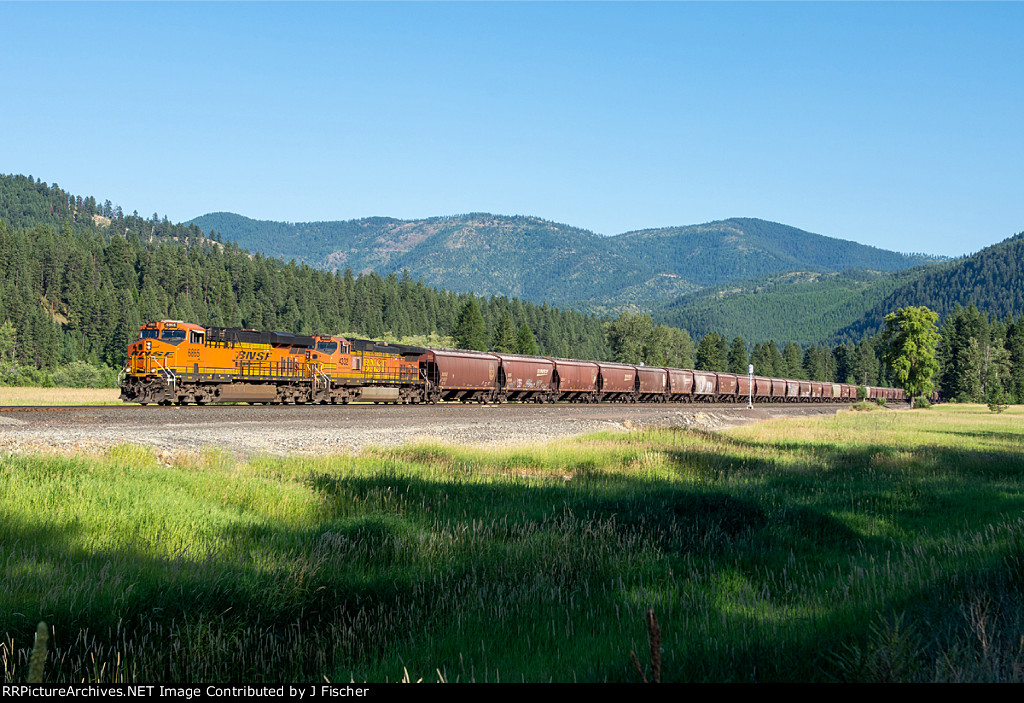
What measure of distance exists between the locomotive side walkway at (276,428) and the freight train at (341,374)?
18.4ft

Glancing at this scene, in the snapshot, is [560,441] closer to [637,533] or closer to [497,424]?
[497,424]

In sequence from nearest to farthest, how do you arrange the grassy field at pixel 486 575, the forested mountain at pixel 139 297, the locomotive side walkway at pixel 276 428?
the grassy field at pixel 486 575
the locomotive side walkway at pixel 276 428
the forested mountain at pixel 139 297

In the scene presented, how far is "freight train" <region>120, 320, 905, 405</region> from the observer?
116ft

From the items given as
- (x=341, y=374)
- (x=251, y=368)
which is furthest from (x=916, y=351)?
(x=251, y=368)

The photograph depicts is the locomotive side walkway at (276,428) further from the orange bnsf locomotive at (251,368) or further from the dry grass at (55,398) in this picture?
the dry grass at (55,398)

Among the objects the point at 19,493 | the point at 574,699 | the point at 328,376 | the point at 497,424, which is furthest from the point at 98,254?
the point at 574,699

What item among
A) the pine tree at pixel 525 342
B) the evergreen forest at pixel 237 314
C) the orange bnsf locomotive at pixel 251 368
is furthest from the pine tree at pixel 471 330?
the orange bnsf locomotive at pixel 251 368

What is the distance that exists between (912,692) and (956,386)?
160595 mm

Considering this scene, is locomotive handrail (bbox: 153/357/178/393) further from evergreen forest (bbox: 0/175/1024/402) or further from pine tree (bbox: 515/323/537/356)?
pine tree (bbox: 515/323/537/356)

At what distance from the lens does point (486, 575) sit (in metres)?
9.87

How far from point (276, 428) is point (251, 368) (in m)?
14.7

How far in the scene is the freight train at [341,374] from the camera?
35469 millimetres

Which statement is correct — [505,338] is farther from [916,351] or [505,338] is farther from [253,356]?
[253,356]

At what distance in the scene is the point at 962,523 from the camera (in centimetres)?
1295
